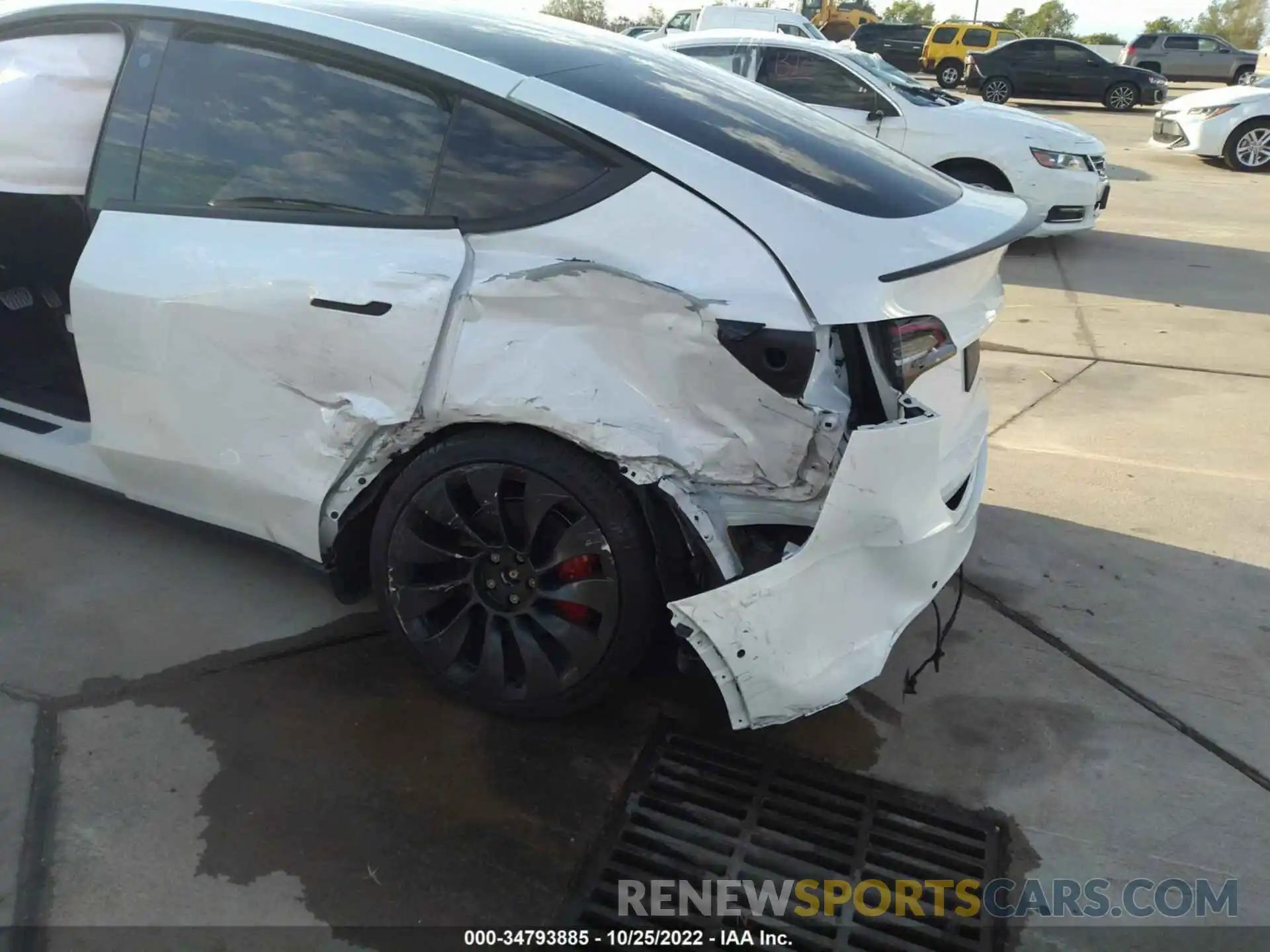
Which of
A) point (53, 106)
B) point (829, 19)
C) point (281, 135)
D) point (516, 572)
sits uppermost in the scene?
point (281, 135)

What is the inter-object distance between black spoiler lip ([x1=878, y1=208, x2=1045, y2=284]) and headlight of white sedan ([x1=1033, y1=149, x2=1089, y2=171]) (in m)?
6.29

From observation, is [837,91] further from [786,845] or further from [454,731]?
[786,845]

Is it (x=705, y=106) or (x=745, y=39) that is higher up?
(x=705, y=106)

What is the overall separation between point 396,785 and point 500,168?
1.61 m

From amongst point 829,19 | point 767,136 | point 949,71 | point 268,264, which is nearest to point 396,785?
point 268,264

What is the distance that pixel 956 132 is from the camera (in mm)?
8680

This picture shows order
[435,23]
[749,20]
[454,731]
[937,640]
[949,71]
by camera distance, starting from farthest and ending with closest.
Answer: [949,71] → [749,20] → [937,640] → [435,23] → [454,731]

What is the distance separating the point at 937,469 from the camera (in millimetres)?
2393

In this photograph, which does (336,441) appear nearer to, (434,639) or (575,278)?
(434,639)

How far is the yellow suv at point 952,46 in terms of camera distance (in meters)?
29.8

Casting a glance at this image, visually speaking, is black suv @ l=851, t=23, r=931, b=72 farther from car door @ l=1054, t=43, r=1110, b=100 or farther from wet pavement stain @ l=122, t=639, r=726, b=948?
wet pavement stain @ l=122, t=639, r=726, b=948

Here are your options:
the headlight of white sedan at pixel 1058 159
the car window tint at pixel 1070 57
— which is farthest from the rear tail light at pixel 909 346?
the car window tint at pixel 1070 57

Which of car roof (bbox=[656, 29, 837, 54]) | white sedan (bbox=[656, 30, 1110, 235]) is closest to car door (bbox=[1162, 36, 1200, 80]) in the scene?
white sedan (bbox=[656, 30, 1110, 235])

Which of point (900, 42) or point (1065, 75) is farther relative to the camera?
point (900, 42)
